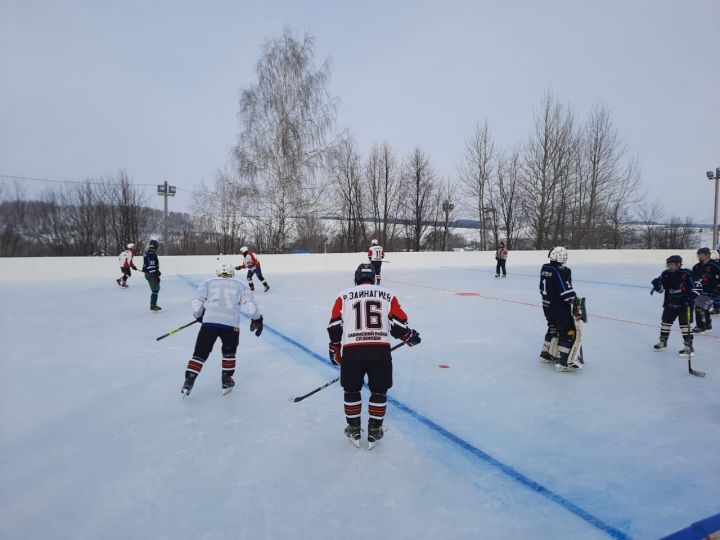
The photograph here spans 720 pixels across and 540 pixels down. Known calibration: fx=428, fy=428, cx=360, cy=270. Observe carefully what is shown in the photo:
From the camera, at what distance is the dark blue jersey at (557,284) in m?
4.89

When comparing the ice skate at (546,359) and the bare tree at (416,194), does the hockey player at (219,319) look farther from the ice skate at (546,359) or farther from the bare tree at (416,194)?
the bare tree at (416,194)

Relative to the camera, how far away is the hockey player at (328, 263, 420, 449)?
316 centimetres

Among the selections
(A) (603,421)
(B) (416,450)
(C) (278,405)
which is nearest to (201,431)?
(C) (278,405)

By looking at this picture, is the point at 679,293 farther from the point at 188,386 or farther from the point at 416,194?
the point at 416,194

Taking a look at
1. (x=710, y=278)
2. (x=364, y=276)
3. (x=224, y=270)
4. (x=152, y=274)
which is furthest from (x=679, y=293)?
(x=152, y=274)

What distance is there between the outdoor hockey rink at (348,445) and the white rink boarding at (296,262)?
4.97m

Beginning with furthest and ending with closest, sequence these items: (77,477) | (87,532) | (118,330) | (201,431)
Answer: (118,330)
(201,431)
(77,477)
(87,532)

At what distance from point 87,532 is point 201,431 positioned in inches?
47.6

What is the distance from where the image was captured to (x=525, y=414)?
3.76 metres

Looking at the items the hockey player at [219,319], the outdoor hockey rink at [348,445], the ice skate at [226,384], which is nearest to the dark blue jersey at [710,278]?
the outdoor hockey rink at [348,445]

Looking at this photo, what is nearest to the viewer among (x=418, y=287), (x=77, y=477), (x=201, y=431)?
(x=77, y=477)

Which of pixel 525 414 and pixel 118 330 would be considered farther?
pixel 118 330

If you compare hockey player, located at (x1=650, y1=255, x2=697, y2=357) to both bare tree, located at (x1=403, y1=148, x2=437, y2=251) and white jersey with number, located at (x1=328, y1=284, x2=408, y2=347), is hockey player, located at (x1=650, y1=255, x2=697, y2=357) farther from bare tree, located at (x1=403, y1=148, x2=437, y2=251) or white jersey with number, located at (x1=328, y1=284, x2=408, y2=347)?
bare tree, located at (x1=403, y1=148, x2=437, y2=251)

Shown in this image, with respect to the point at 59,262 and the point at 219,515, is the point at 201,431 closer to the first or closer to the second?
the point at 219,515
